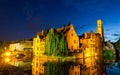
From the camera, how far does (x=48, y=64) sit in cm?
3572

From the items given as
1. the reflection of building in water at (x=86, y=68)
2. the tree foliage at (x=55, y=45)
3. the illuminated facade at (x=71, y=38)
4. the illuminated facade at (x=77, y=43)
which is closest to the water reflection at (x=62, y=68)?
the reflection of building in water at (x=86, y=68)

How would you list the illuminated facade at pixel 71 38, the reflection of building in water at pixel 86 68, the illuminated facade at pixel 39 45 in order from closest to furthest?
the reflection of building in water at pixel 86 68 < the illuminated facade at pixel 39 45 < the illuminated facade at pixel 71 38

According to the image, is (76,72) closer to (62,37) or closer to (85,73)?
(85,73)

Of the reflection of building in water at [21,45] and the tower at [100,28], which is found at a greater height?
the tower at [100,28]

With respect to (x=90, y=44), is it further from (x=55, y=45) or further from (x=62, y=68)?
(x=62, y=68)

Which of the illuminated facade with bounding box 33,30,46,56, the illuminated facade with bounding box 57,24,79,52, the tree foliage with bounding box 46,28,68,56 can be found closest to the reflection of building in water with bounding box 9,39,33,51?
the illuminated facade with bounding box 33,30,46,56

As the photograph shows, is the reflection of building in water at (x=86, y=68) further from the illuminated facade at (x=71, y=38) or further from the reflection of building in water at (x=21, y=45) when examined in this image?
the reflection of building in water at (x=21, y=45)

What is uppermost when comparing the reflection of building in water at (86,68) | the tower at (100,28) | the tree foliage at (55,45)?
the tower at (100,28)

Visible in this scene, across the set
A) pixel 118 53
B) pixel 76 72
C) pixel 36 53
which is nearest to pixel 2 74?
pixel 76 72

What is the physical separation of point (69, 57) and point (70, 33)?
8.88 metres

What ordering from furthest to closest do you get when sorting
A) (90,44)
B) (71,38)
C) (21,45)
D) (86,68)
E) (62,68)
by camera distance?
(21,45) → (90,44) → (71,38) → (86,68) → (62,68)

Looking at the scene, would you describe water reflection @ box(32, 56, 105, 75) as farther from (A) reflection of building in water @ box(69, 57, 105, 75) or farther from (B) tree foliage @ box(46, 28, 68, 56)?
(B) tree foliage @ box(46, 28, 68, 56)

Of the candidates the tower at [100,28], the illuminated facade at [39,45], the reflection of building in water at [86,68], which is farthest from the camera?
the tower at [100,28]

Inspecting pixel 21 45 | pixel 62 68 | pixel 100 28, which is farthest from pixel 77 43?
pixel 100 28
